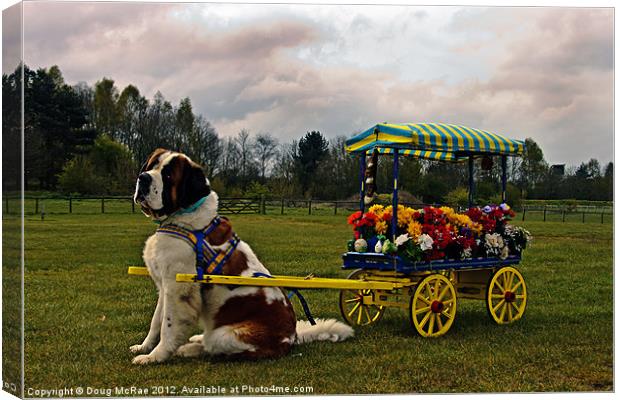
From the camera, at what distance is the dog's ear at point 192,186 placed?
289 inches

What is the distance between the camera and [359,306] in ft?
31.6

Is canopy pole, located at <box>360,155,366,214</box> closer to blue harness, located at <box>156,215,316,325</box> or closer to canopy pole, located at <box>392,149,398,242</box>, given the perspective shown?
canopy pole, located at <box>392,149,398,242</box>

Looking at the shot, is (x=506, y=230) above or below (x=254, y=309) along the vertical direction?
above

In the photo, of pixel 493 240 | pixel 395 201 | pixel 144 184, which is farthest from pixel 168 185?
pixel 493 240

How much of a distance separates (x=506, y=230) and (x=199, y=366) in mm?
3901

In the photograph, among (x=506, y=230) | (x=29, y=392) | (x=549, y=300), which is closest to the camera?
(x=29, y=392)

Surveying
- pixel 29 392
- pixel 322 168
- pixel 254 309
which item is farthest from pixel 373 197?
pixel 29 392

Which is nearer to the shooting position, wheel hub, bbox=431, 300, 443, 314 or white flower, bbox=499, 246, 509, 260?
wheel hub, bbox=431, 300, 443, 314

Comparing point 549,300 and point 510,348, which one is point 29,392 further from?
point 549,300

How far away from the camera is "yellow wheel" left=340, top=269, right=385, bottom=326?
9219 mm

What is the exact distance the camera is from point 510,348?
340 inches

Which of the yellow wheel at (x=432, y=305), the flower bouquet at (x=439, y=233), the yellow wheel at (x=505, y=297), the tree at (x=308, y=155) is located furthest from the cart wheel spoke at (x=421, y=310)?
the tree at (x=308, y=155)

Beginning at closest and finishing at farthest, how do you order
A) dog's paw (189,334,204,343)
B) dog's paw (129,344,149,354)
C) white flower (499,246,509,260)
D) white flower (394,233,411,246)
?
dog's paw (129,344,149,354), dog's paw (189,334,204,343), white flower (394,233,411,246), white flower (499,246,509,260)

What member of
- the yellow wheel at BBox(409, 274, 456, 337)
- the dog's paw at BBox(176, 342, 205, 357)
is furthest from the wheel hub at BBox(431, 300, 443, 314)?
the dog's paw at BBox(176, 342, 205, 357)
